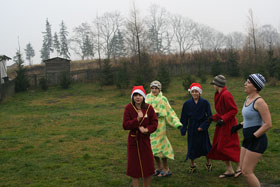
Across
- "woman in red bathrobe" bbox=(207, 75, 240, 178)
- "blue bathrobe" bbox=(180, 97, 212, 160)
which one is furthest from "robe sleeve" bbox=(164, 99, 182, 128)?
"woman in red bathrobe" bbox=(207, 75, 240, 178)

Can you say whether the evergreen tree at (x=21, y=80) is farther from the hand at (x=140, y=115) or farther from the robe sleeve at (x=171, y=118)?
the hand at (x=140, y=115)

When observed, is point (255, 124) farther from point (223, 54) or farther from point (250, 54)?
point (223, 54)

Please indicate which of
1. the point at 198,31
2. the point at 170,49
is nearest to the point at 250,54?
the point at 170,49

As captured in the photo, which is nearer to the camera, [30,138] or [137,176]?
[137,176]

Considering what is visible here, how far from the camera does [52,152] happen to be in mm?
8164

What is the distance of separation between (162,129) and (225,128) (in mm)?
1295

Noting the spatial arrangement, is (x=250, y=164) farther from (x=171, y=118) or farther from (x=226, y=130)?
(x=171, y=118)

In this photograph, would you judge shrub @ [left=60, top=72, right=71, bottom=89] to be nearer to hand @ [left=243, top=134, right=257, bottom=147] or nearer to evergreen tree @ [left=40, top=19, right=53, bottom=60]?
hand @ [left=243, top=134, right=257, bottom=147]

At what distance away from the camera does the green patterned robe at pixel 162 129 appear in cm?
578

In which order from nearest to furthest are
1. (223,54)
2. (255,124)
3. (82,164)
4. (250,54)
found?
(255,124) < (82,164) < (250,54) < (223,54)

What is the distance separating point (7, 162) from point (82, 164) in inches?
84.3

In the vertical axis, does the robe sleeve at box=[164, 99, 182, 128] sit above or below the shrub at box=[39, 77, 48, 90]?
below

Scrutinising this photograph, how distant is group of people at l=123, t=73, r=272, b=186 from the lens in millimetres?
3928

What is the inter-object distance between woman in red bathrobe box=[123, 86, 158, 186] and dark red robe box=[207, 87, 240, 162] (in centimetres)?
175
